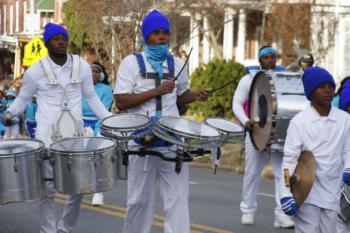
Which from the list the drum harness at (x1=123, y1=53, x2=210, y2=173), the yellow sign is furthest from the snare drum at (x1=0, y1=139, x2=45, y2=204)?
the yellow sign

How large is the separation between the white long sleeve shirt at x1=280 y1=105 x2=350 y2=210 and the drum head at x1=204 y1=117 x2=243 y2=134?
83 centimetres

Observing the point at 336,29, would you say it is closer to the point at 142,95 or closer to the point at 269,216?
the point at 269,216

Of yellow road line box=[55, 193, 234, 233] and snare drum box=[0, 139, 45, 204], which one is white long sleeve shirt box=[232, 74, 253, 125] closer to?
yellow road line box=[55, 193, 234, 233]

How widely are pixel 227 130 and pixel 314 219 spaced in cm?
119

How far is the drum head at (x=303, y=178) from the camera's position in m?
6.67

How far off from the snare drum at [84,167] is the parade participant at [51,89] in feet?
2.69

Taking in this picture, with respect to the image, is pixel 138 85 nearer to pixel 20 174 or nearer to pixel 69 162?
pixel 69 162

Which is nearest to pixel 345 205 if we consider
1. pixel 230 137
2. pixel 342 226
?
pixel 342 226

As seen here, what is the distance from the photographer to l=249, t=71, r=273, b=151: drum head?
10070 mm

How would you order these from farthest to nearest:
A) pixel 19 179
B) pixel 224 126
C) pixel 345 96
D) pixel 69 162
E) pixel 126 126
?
pixel 345 96, pixel 224 126, pixel 126 126, pixel 69 162, pixel 19 179

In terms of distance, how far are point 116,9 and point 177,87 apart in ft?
42.1

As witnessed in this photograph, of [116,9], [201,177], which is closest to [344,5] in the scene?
[116,9]

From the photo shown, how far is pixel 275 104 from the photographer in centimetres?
1010

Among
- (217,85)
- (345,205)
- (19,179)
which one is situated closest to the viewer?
(19,179)
